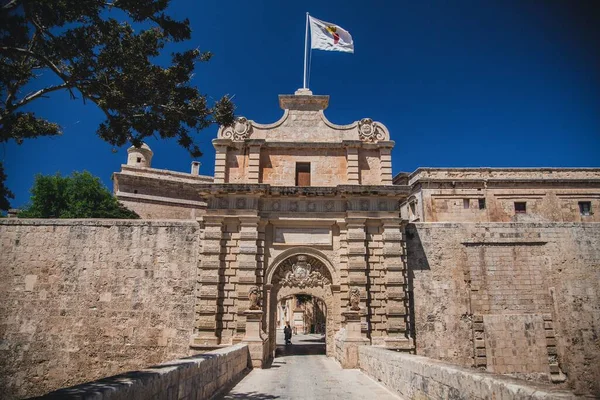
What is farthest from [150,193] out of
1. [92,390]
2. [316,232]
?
[92,390]

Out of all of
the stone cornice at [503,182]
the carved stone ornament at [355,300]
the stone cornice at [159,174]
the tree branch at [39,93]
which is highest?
the stone cornice at [159,174]

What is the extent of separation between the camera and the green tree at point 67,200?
2411 centimetres

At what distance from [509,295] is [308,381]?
32.8 feet

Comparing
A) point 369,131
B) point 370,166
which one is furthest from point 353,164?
point 369,131

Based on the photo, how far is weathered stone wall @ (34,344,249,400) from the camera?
324 centimetres

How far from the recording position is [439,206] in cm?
2512

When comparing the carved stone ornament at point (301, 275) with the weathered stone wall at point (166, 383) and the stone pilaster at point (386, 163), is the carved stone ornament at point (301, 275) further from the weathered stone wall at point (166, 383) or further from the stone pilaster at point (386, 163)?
the weathered stone wall at point (166, 383)

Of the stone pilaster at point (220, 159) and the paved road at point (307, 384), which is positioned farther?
the stone pilaster at point (220, 159)

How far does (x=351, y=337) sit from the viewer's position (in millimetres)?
11914

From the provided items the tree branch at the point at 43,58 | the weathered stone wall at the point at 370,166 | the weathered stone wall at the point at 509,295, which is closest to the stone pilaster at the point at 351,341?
the weathered stone wall at the point at 509,295

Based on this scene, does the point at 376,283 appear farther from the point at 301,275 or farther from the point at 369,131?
the point at 369,131

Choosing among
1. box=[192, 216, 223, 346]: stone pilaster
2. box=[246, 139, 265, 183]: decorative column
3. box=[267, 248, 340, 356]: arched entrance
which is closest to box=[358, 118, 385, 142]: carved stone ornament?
box=[246, 139, 265, 183]: decorative column

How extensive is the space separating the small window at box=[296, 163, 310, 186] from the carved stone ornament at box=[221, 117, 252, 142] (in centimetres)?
230

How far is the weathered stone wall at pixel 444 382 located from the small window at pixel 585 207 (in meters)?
23.2
